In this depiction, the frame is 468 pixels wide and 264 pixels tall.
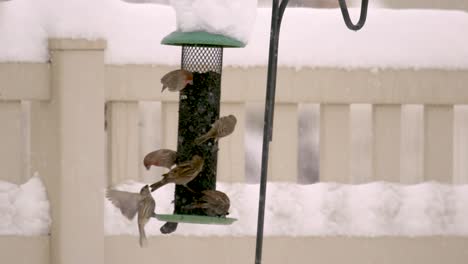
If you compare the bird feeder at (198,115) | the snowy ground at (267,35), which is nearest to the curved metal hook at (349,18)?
the bird feeder at (198,115)

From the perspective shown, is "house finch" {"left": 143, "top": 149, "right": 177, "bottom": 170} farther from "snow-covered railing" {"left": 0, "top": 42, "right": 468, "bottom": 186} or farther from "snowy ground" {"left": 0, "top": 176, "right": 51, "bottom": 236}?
"snowy ground" {"left": 0, "top": 176, "right": 51, "bottom": 236}

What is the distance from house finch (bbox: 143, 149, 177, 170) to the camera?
322 cm

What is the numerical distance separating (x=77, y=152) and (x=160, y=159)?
3.55ft

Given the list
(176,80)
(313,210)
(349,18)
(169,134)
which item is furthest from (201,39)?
(313,210)

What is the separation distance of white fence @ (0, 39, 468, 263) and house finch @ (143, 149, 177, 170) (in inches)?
39.9

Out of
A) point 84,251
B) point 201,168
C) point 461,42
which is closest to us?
point 201,168

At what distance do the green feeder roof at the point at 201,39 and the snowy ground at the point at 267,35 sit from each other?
3.35 feet

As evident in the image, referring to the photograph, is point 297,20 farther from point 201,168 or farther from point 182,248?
point 201,168

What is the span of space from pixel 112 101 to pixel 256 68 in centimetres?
60

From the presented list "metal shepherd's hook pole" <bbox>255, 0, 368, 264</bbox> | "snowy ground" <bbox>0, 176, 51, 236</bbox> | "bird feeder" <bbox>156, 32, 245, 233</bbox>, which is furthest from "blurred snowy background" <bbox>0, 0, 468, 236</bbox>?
"metal shepherd's hook pole" <bbox>255, 0, 368, 264</bbox>

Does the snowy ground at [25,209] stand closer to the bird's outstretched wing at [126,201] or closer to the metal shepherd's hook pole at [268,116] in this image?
Answer: the bird's outstretched wing at [126,201]

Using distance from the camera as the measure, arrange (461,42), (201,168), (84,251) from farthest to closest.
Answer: (461,42)
(84,251)
(201,168)

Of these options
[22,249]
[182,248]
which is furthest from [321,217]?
[22,249]

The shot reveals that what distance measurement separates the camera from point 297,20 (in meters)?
4.50
